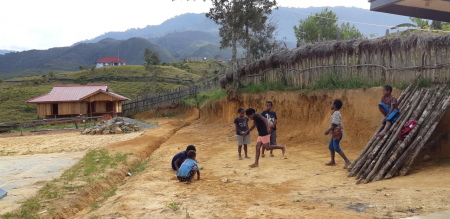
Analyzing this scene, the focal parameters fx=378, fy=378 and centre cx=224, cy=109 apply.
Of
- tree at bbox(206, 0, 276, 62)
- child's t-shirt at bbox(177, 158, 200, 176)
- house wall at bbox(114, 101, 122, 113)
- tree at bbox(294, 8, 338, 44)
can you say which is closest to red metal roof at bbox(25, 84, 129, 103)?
house wall at bbox(114, 101, 122, 113)

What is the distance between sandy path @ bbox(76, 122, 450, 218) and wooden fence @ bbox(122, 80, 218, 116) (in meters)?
24.1

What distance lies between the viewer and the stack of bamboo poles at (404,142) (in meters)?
6.93

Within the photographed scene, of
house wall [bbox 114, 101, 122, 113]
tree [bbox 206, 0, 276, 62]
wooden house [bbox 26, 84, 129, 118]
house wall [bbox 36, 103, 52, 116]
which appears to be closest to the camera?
tree [bbox 206, 0, 276, 62]

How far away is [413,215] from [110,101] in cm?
3341

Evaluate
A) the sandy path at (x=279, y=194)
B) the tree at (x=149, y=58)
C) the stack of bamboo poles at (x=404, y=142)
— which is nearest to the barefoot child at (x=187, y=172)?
the sandy path at (x=279, y=194)

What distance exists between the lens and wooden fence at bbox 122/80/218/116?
34031 mm

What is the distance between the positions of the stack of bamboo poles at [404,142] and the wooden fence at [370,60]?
1.14m

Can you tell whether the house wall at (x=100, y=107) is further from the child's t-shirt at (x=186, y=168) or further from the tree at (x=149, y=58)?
the child's t-shirt at (x=186, y=168)

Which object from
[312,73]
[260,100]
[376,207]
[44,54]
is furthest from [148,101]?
[44,54]

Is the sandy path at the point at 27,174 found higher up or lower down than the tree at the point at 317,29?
lower down

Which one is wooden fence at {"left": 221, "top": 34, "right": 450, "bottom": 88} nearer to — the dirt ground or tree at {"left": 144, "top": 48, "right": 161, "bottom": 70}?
the dirt ground

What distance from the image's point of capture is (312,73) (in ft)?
45.1

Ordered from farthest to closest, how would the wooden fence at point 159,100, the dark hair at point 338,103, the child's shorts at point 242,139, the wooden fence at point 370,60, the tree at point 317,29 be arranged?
the tree at point 317,29, the wooden fence at point 159,100, the child's shorts at point 242,139, the wooden fence at point 370,60, the dark hair at point 338,103

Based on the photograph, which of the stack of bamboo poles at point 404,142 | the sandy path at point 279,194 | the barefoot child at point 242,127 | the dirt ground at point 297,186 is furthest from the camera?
the barefoot child at point 242,127
